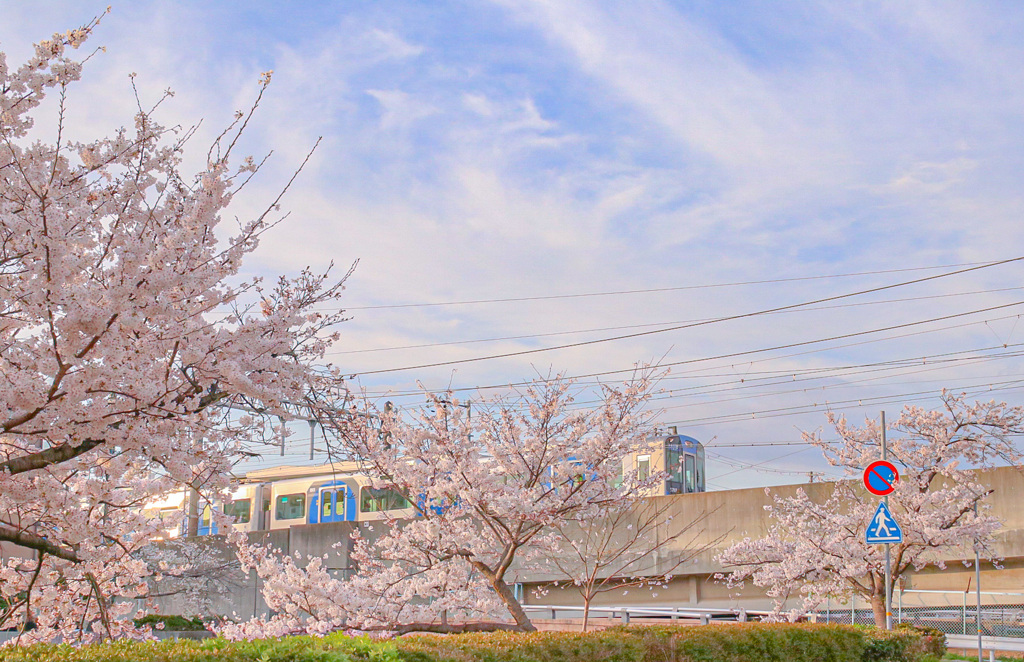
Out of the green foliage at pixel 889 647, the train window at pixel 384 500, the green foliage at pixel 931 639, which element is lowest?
the green foliage at pixel 931 639

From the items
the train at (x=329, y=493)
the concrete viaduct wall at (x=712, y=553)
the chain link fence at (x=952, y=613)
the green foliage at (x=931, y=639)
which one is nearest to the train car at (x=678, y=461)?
the train at (x=329, y=493)

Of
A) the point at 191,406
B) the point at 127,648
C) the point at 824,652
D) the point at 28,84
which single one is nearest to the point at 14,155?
the point at 28,84

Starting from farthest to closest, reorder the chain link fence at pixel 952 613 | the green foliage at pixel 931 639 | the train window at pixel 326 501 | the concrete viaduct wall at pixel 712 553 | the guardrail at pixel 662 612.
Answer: the train window at pixel 326 501
the concrete viaduct wall at pixel 712 553
the guardrail at pixel 662 612
the chain link fence at pixel 952 613
the green foliage at pixel 931 639

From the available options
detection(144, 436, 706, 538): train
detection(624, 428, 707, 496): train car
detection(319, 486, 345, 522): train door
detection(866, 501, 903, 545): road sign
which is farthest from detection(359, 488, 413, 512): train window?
detection(866, 501, 903, 545): road sign

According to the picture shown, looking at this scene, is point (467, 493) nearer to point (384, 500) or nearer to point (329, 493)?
point (384, 500)

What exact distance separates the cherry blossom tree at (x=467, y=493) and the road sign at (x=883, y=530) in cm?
327

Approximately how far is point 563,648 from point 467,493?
3.11 meters

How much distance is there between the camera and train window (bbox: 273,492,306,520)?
28.9m

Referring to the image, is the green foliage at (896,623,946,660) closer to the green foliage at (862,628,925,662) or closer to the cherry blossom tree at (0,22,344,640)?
the green foliage at (862,628,925,662)

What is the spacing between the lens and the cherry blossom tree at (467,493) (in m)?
11.0

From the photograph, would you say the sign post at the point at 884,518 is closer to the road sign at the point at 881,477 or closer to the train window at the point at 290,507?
the road sign at the point at 881,477

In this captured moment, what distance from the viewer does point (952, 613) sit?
58.0 feet

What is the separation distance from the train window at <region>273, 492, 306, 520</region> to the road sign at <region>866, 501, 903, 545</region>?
2069cm

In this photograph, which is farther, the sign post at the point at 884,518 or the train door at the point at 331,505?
the train door at the point at 331,505
